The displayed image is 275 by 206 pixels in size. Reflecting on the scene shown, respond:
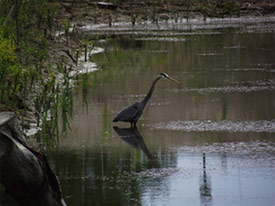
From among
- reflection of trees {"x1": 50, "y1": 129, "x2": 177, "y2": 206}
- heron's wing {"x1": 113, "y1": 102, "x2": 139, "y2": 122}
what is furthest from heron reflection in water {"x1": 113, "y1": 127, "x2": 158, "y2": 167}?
heron's wing {"x1": 113, "y1": 102, "x2": 139, "y2": 122}

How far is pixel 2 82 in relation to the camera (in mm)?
11742

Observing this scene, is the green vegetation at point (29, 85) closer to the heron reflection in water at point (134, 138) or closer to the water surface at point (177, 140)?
the water surface at point (177, 140)

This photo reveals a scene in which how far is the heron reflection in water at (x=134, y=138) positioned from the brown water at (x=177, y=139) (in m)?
0.02

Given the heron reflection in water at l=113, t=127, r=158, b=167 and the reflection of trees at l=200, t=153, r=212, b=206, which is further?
the heron reflection in water at l=113, t=127, r=158, b=167

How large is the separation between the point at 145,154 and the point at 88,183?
1559 millimetres

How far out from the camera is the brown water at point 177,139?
815 cm

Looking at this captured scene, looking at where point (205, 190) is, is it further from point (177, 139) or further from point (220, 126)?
point (220, 126)

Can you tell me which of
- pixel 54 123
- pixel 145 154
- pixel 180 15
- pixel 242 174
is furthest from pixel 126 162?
pixel 180 15

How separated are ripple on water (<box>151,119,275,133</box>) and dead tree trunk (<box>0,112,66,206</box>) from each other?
475 cm

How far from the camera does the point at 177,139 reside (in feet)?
35.1

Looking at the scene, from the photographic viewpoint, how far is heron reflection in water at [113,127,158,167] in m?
10.1

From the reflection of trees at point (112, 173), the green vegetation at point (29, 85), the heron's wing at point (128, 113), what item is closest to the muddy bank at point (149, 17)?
the green vegetation at point (29, 85)

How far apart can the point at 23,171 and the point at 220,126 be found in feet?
17.9

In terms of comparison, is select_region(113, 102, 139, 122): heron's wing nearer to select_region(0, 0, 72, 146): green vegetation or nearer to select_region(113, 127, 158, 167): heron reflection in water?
select_region(113, 127, 158, 167): heron reflection in water
